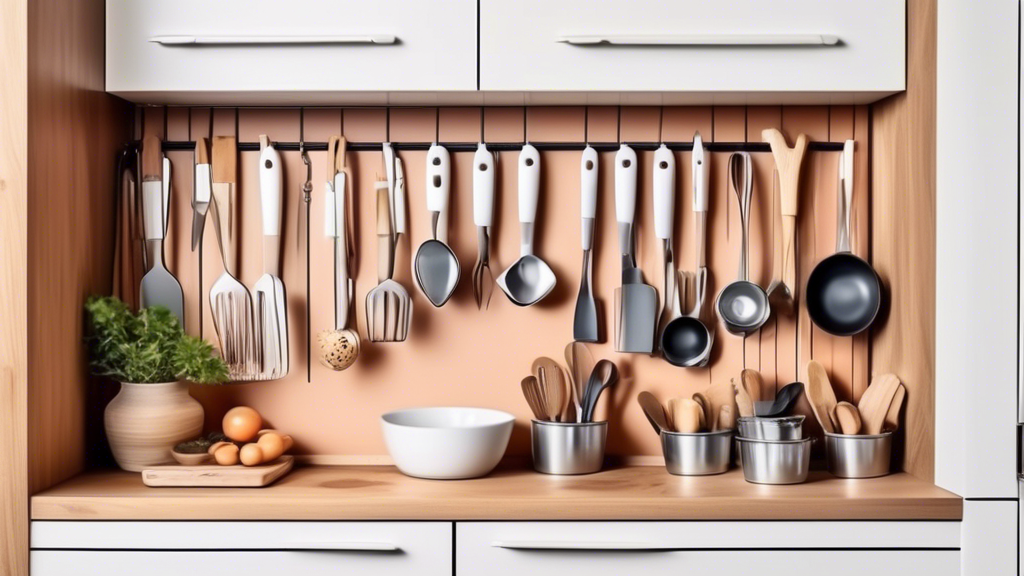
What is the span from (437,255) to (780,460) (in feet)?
2.30

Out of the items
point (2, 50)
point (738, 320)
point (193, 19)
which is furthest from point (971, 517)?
point (2, 50)

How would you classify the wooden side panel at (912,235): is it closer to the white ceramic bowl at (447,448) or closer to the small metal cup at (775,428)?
the small metal cup at (775,428)

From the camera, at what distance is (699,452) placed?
62.7 inches

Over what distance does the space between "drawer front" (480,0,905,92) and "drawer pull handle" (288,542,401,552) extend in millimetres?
750

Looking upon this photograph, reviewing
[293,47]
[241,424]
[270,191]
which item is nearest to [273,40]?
[293,47]

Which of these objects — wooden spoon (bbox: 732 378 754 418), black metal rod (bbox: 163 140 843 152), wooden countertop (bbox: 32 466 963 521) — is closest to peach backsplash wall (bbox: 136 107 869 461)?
black metal rod (bbox: 163 140 843 152)

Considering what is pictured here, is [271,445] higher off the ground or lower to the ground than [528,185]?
lower

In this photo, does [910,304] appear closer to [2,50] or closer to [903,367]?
[903,367]

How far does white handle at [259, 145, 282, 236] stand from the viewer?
67.4 inches

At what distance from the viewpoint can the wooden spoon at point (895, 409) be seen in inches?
63.2

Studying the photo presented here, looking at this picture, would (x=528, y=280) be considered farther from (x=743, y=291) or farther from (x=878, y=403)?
(x=878, y=403)

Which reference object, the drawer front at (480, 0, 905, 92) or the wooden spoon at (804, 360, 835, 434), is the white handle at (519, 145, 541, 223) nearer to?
the drawer front at (480, 0, 905, 92)

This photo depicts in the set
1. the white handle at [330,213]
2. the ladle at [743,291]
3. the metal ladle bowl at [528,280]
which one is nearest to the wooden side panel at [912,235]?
the ladle at [743,291]

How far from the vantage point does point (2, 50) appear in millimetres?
1386
